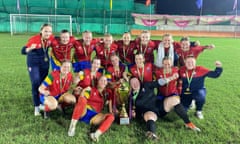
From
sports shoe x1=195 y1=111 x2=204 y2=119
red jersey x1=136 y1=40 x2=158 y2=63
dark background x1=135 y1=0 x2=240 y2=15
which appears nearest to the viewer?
sports shoe x1=195 y1=111 x2=204 y2=119

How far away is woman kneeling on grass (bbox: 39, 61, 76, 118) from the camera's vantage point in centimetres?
423

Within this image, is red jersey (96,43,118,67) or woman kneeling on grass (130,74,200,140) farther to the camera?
red jersey (96,43,118,67)

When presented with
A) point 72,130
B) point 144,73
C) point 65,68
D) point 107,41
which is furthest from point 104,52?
point 72,130

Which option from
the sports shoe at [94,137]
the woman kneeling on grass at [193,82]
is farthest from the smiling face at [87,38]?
the sports shoe at [94,137]

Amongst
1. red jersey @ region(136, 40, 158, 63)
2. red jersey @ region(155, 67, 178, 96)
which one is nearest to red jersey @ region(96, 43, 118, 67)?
red jersey @ region(136, 40, 158, 63)

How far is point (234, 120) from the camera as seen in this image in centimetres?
457

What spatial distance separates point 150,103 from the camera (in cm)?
426

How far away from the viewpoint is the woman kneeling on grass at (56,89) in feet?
13.9

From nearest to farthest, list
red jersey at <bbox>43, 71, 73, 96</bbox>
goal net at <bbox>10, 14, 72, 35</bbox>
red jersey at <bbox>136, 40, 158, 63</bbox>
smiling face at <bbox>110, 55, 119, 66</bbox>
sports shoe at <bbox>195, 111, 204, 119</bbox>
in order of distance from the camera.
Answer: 1. red jersey at <bbox>43, 71, 73, 96</bbox>
2. sports shoe at <bbox>195, 111, 204, 119</bbox>
3. smiling face at <bbox>110, 55, 119, 66</bbox>
4. red jersey at <bbox>136, 40, 158, 63</bbox>
5. goal net at <bbox>10, 14, 72, 35</bbox>

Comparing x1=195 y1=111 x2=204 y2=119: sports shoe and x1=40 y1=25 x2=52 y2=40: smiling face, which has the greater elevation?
x1=40 y1=25 x2=52 y2=40: smiling face

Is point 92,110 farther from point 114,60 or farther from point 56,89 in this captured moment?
point 114,60

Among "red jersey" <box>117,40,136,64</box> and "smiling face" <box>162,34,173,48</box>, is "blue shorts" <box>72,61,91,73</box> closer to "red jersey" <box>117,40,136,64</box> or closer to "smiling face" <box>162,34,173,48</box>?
"red jersey" <box>117,40,136,64</box>

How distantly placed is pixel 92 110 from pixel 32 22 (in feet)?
69.2

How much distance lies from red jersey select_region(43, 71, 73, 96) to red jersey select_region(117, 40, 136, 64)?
4.42 feet
